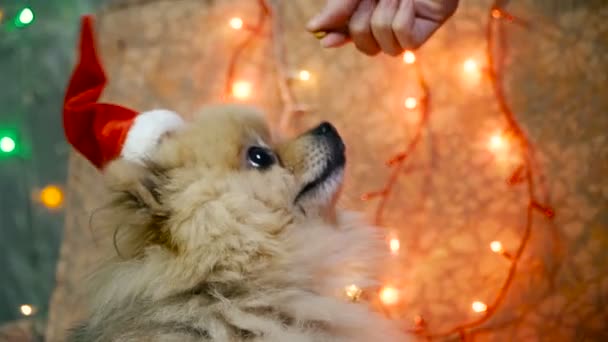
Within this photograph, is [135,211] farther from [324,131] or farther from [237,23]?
[237,23]

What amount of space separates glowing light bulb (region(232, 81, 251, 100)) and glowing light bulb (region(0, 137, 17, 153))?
707 mm

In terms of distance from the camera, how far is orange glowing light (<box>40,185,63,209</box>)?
212 centimetres

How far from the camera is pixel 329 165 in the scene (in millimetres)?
1179

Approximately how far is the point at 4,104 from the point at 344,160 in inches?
54.0

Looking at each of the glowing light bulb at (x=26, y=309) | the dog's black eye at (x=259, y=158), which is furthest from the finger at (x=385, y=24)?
the glowing light bulb at (x=26, y=309)

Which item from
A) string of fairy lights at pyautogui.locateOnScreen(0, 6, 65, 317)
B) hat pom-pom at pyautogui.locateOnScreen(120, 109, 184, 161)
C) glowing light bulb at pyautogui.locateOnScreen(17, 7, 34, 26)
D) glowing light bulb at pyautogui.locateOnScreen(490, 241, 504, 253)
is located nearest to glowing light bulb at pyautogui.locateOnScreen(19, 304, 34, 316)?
string of fairy lights at pyautogui.locateOnScreen(0, 6, 65, 317)

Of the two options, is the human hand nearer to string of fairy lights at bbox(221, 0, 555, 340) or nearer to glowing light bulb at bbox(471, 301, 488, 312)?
string of fairy lights at bbox(221, 0, 555, 340)

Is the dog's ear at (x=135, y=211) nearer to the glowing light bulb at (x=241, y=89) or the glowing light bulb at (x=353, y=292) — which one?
the glowing light bulb at (x=353, y=292)

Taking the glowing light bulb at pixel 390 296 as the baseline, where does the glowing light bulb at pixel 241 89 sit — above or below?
above

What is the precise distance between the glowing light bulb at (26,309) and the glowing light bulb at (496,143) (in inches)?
57.7

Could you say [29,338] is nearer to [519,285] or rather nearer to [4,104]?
[4,104]

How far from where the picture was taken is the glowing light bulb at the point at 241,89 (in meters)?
2.11

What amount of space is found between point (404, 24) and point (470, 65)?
82 cm

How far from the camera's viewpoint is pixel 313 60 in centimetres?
208
